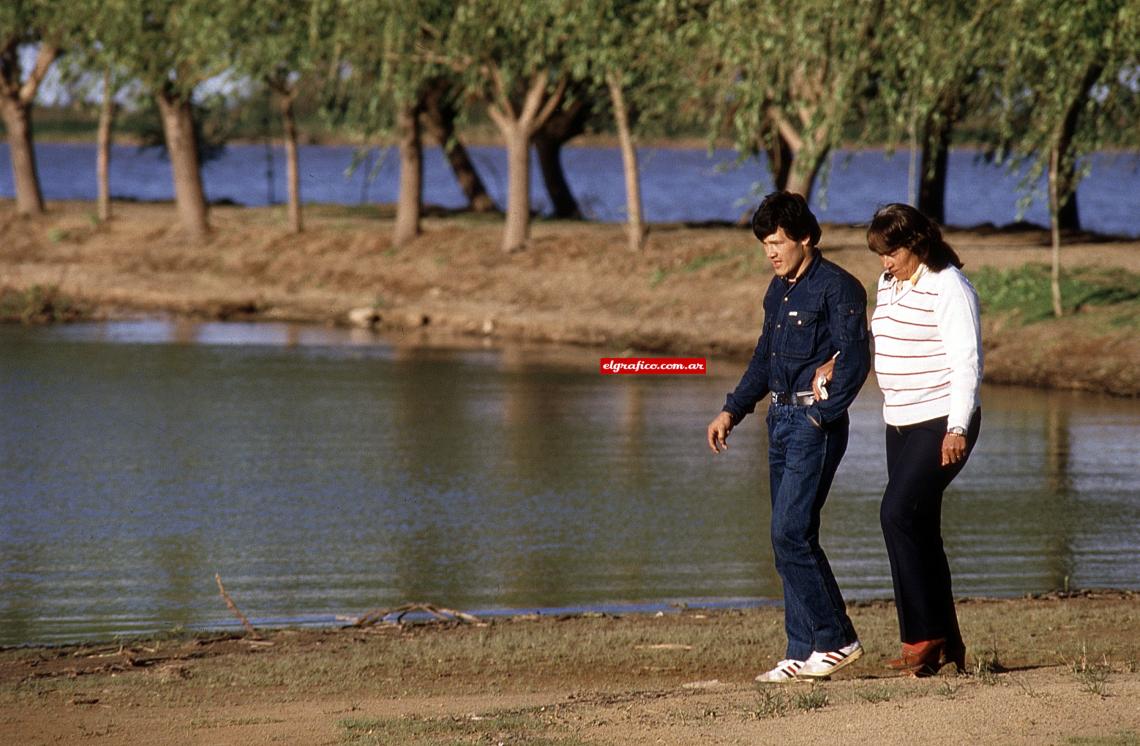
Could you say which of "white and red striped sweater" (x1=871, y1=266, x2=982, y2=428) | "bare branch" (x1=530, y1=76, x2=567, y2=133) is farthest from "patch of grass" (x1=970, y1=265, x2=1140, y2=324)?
"white and red striped sweater" (x1=871, y1=266, x2=982, y2=428)

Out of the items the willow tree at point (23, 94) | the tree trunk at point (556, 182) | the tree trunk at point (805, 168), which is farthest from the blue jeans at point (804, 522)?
the willow tree at point (23, 94)

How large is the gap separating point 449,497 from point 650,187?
88609mm

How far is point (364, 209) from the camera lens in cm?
4222

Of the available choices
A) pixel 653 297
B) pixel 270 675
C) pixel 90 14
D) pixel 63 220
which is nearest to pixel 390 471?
pixel 270 675

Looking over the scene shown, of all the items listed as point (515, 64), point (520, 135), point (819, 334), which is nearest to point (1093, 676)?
point (819, 334)

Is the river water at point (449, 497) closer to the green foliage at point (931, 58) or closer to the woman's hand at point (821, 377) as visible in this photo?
the woman's hand at point (821, 377)

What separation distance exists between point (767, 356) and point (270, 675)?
272 centimetres

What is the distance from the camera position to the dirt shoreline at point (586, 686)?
20.4ft

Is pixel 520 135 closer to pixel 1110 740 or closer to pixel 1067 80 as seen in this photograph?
pixel 1067 80

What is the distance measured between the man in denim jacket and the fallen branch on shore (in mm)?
2684

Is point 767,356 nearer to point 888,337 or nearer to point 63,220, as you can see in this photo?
point 888,337

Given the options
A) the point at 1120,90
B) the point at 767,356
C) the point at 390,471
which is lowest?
the point at 390,471

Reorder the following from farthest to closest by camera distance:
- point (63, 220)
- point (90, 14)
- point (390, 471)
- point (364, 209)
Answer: point (364, 209)
point (63, 220)
point (90, 14)
point (390, 471)

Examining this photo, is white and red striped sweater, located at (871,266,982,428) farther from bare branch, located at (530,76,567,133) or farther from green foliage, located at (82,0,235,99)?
green foliage, located at (82,0,235,99)
